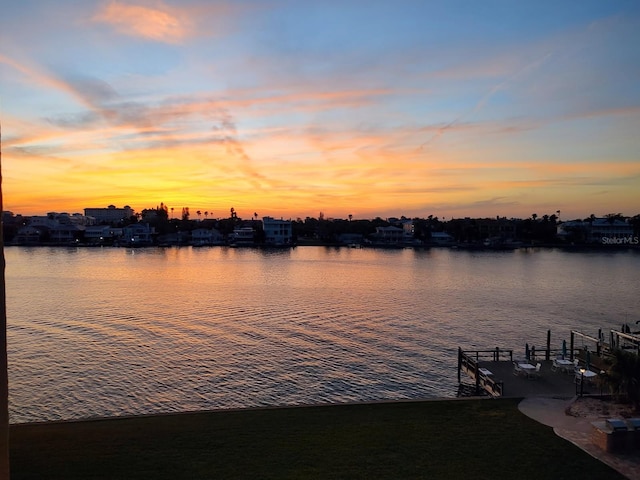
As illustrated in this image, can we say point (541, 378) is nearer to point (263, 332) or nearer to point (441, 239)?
point (263, 332)

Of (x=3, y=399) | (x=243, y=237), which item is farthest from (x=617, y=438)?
(x=243, y=237)

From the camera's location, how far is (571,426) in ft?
50.2

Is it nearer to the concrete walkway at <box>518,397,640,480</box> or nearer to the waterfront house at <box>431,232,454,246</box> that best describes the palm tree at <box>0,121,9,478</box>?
the concrete walkway at <box>518,397,640,480</box>

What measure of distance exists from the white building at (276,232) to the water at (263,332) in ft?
316

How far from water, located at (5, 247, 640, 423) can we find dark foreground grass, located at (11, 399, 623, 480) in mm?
8322

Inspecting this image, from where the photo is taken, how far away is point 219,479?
1188cm

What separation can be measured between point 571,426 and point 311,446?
7.94 meters

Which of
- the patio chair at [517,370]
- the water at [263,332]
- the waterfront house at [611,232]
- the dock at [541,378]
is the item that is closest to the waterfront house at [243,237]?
the water at [263,332]

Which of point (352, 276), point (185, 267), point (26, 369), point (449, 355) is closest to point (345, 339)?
point (449, 355)

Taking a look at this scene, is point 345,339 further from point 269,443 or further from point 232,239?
point 232,239

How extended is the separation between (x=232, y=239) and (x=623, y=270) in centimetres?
12750

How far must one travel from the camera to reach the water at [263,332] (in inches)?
1026

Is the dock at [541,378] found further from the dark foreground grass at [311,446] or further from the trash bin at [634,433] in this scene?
the trash bin at [634,433]

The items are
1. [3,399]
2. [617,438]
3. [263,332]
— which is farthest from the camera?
[263,332]
